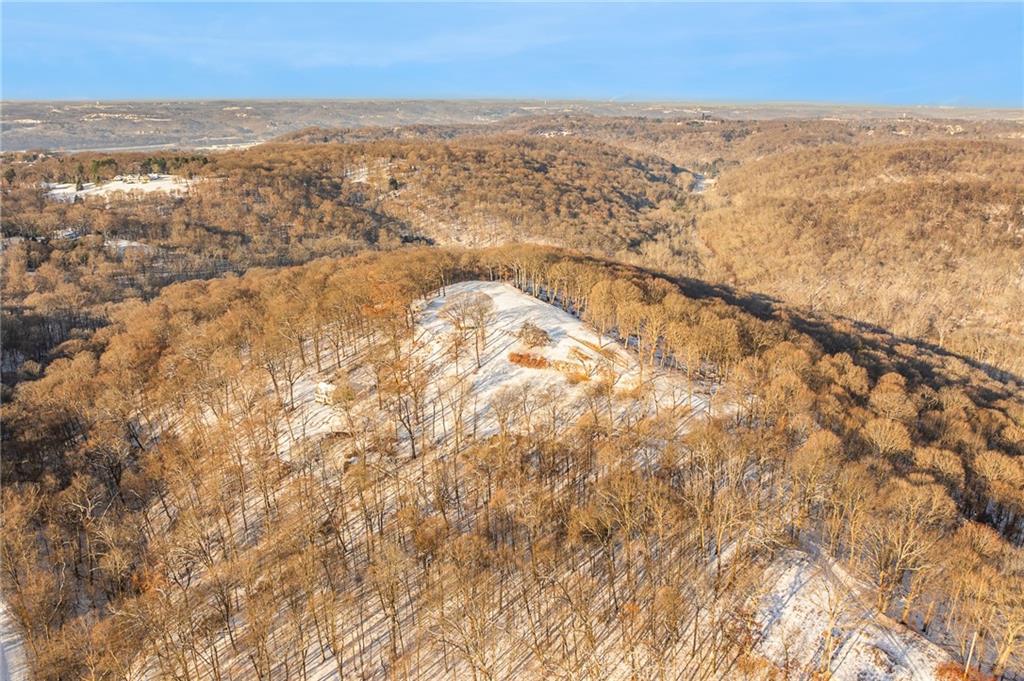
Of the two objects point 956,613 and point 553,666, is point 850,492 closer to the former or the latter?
point 956,613

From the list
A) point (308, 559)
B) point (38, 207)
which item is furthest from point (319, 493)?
point (38, 207)

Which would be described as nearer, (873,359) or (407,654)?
(407,654)

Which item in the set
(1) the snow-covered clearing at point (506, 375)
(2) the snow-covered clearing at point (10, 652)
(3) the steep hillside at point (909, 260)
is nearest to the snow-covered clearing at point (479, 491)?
(1) the snow-covered clearing at point (506, 375)

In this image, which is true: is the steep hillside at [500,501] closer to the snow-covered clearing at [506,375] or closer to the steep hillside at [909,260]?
the snow-covered clearing at [506,375]

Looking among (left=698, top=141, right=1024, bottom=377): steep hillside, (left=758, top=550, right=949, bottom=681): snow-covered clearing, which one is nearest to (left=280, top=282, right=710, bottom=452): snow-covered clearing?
(left=758, top=550, right=949, bottom=681): snow-covered clearing

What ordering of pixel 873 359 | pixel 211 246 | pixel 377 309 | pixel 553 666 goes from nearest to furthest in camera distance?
pixel 553 666, pixel 377 309, pixel 873 359, pixel 211 246

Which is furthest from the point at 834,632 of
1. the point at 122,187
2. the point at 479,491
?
the point at 122,187

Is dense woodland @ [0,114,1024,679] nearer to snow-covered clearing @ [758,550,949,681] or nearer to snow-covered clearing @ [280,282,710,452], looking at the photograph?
snow-covered clearing @ [758,550,949,681]
